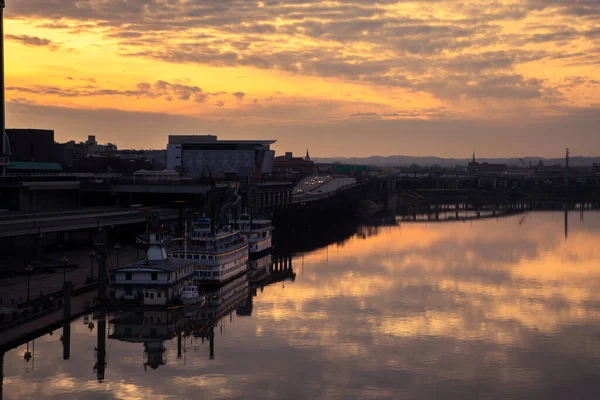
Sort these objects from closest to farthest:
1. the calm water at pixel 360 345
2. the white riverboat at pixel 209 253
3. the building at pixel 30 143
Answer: the calm water at pixel 360 345, the white riverboat at pixel 209 253, the building at pixel 30 143

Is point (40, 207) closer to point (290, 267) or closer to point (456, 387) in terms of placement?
point (290, 267)

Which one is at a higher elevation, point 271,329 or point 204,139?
point 204,139

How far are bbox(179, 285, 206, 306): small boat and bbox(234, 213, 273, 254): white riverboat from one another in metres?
20.7

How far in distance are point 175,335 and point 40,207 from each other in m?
45.4

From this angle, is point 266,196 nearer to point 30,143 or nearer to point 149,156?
point 30,143

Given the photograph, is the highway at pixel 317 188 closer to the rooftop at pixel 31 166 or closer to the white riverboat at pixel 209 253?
the rooftop at pixel 31 166

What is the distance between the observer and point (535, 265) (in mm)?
62281

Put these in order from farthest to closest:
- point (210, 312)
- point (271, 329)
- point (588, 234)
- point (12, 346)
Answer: point (588, 234), point (210, 312), point (271, 329), point (12, 346)

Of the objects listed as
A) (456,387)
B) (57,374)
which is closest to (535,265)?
(456,387)

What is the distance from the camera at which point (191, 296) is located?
137ft

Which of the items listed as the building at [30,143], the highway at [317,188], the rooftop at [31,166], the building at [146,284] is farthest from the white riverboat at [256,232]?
the building at [30,143]

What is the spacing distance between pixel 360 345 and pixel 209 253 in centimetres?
1533

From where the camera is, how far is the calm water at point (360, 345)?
97.3 ft

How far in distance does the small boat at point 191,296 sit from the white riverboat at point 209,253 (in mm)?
4820
